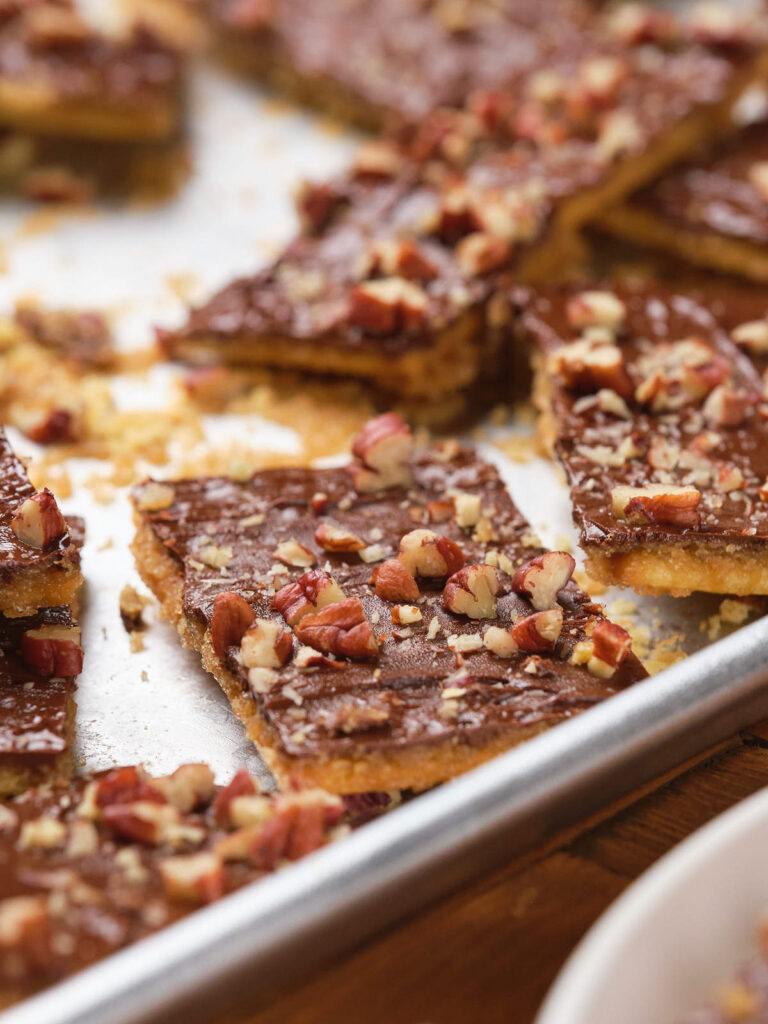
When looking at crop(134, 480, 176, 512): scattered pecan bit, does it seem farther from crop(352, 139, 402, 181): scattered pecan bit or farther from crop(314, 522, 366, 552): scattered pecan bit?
crop(352, 139, 402, 181): scattered pecan bit

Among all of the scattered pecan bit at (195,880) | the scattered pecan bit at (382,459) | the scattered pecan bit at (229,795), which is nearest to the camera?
the scattered pecan bit at (195,880)

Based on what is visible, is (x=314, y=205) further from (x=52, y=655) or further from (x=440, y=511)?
(x=52, y=655)

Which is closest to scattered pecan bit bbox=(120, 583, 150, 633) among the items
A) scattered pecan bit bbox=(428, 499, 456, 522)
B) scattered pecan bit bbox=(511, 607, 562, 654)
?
scattered pecan bit bbox=(428, 499, 456, 522)

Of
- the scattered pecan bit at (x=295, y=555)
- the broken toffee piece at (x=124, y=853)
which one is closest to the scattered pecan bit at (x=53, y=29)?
the scattered pecan bit at (x=295, y=555)

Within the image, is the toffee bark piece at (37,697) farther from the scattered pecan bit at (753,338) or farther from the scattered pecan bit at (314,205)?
the scattered pecan bit at (753,338)

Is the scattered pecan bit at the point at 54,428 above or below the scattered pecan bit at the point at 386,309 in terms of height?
below

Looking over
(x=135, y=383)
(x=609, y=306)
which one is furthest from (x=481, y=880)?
(x=135, y=383)
